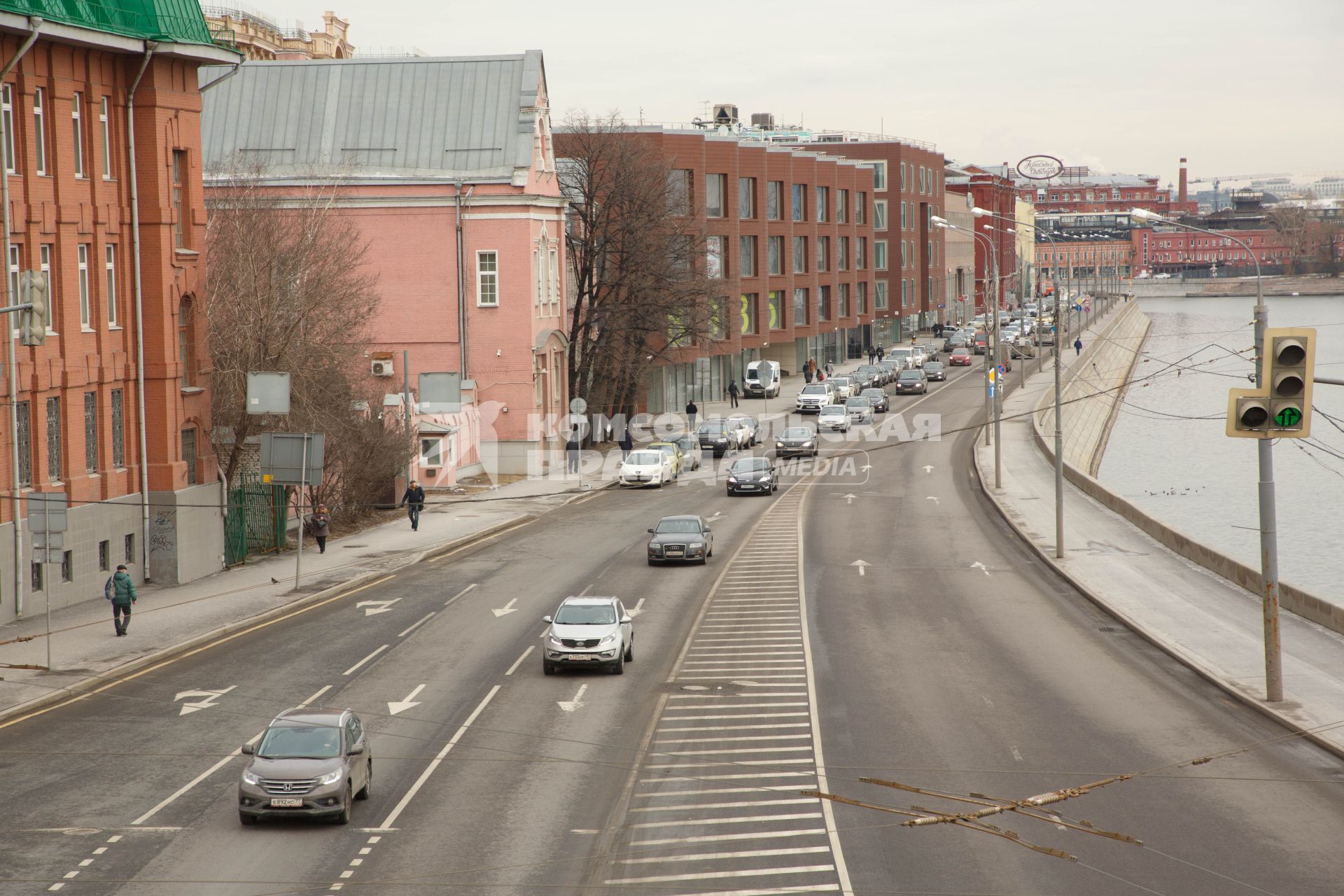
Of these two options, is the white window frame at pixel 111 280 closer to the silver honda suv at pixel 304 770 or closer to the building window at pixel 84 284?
the building window at pixel 84 284

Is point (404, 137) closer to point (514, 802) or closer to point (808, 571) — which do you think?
point (808, 571)

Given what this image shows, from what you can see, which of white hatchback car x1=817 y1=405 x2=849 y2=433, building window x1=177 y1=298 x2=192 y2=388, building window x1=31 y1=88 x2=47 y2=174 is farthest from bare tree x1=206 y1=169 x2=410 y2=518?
white hatchback car x1=817 y1=405 x2=849 y2=433

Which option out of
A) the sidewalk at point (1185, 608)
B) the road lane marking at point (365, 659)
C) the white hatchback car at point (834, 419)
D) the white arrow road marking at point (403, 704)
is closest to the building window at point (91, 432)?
the road lane marking at point (365, 659)

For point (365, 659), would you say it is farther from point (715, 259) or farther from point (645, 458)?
point (715, 259)

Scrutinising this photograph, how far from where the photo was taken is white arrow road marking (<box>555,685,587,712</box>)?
2300cm

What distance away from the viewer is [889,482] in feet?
186

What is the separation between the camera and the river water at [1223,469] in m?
57.7

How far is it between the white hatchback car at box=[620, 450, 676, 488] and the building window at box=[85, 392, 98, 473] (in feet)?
81.3

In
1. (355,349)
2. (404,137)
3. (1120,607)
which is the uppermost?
(404,137)

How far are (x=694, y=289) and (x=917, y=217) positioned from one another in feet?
230

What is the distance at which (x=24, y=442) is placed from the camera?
3105 cm

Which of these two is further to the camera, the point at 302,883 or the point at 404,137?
the point at 404,137

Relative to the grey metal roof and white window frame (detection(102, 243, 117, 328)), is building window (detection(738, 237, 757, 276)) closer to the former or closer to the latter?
the grey metal roof

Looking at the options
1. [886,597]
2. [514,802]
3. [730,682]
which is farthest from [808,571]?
[514,802]
